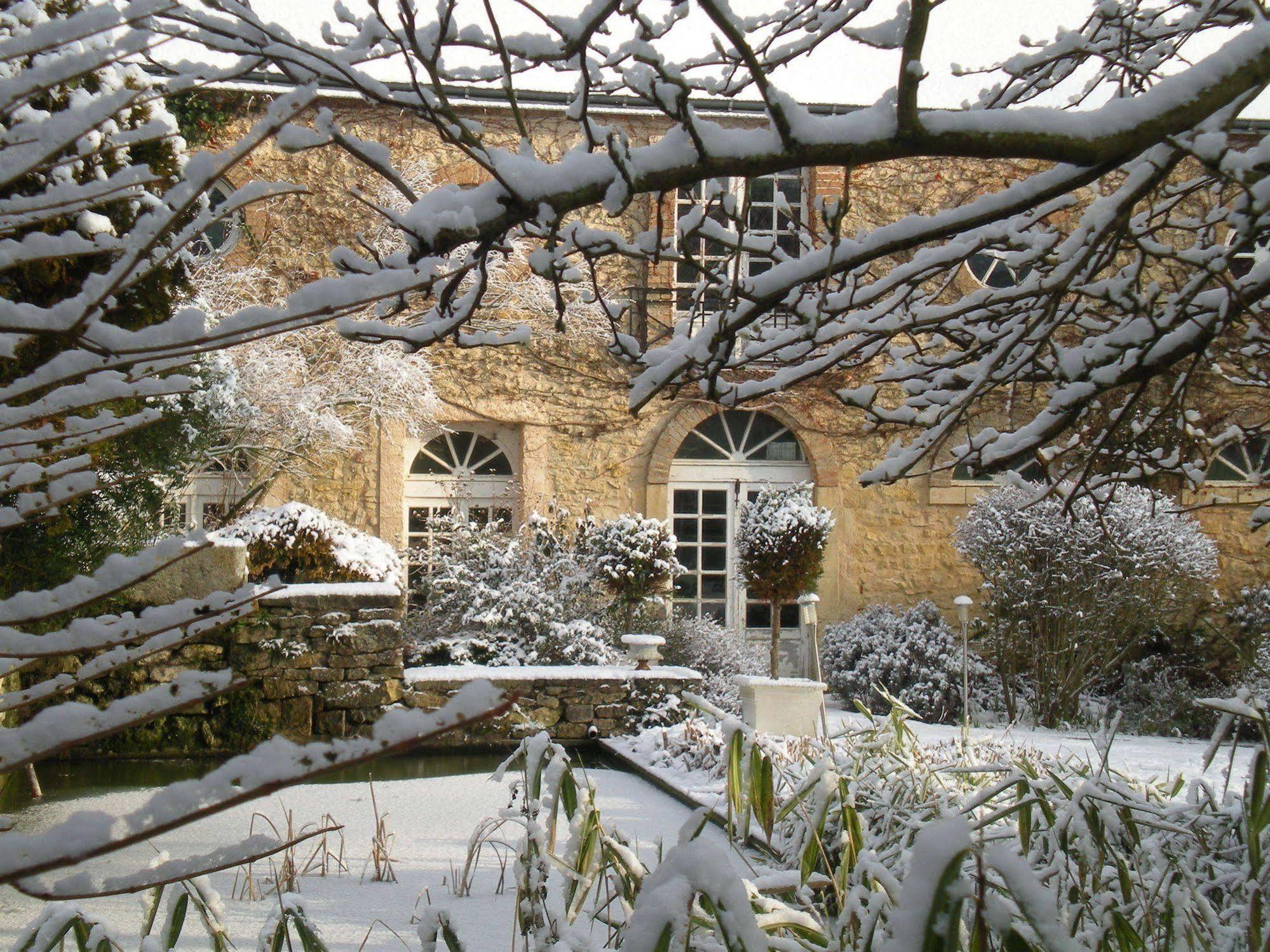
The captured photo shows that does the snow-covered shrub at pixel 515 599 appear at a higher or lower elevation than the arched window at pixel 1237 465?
lower

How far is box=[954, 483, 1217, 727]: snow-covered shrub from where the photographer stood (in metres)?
8.37

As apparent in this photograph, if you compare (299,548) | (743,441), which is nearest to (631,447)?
(743,441)

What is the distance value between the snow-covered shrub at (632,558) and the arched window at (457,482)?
1.80 meters

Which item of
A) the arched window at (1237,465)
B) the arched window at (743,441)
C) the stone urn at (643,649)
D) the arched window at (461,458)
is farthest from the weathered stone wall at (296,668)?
the arched window at (1237,465)

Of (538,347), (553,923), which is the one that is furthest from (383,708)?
(553,923)

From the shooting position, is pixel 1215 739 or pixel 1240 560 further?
pixel 1240 560

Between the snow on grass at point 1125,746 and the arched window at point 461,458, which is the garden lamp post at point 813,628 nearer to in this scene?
the snow on grass at point 1125,746

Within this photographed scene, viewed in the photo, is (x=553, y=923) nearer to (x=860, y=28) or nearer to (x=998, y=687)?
(x=860, y=28)

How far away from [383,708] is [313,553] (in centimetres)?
128

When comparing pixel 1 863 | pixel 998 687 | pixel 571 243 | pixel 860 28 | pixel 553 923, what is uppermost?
pixel 860 28

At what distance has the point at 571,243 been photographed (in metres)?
2.16

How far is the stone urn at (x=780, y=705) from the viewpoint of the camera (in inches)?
277

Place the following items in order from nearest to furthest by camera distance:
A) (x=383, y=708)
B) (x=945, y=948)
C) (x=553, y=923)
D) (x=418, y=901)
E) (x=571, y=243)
A: (x=945, y=948)
(x=553, y=923)
(x=571, y=243)
(x=418, y=901)
(x=383, y=708)

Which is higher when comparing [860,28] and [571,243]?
[860,28]
